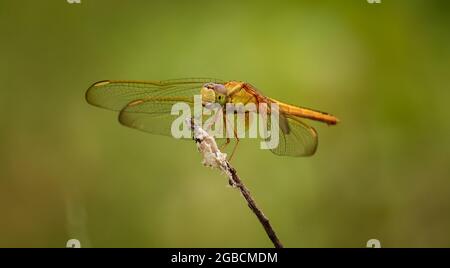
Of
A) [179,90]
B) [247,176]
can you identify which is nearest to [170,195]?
[247,176]

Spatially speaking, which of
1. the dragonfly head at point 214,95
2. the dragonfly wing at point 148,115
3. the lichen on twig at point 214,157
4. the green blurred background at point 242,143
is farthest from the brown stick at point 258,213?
the green blurred background at point 242,143

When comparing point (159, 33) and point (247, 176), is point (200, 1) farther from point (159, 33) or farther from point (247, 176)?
point (247, 176)

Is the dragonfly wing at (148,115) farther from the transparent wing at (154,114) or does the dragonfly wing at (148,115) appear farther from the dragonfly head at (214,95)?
the dragonfly head at (214,95)

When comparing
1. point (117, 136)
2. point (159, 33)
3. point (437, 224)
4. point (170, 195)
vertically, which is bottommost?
point (437, 224)

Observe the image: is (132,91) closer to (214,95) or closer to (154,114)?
(154,114)

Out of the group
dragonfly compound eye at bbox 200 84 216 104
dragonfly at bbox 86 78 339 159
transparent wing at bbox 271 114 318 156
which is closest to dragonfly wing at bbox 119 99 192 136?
dragonfly at bbox 86 78 339 159

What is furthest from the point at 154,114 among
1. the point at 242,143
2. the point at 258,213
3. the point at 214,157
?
the point at 258,213

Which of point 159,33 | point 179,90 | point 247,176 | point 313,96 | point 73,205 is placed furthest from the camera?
point 159,33

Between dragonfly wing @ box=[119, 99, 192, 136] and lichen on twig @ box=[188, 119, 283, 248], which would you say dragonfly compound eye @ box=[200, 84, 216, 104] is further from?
lichen on twig @ box=[188, 119, 283, 248]
